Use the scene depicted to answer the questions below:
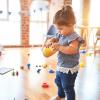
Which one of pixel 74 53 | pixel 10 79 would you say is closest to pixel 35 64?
pixel 10 79

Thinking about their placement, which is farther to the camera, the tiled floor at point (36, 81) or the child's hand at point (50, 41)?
the tiled floor at point (36, 81)

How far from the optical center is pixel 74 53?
6.02 feet

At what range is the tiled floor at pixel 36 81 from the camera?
2364 millimetres

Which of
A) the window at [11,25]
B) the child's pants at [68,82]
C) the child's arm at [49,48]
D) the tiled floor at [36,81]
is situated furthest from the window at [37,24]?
the child's pants at [68,82]

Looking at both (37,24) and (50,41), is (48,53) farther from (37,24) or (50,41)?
(37,24)

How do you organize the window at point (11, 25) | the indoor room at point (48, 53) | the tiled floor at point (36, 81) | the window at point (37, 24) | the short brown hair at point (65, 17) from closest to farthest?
the short brown hair at point (65, 17), the indoor room at point (48, 53), the tiled floor at point (36, 81), the window at point (11, 25), the window at point (37, 24)

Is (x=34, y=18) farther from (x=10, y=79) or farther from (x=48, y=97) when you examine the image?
(x=48, y=97)

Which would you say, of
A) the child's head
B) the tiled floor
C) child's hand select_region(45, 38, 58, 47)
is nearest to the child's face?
the child's head

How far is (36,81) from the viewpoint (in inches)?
112

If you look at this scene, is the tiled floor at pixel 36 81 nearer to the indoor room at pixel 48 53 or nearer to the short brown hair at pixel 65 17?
the indoor room at pixel 48 53

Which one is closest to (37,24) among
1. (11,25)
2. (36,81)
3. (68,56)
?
(11,25)

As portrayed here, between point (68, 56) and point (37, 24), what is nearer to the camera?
point (68, 56)

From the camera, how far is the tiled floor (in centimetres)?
236

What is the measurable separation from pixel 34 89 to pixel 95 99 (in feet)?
2.23
